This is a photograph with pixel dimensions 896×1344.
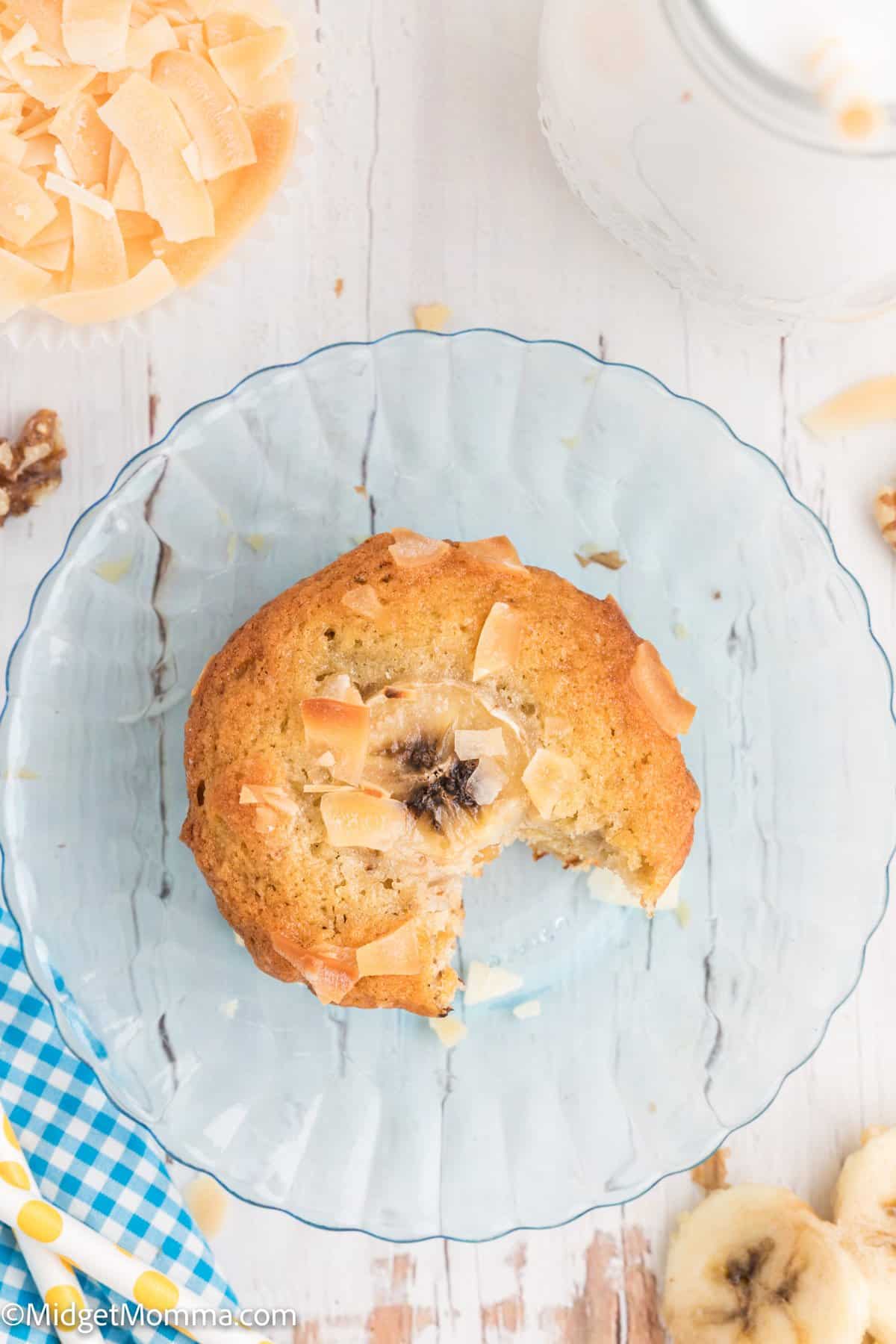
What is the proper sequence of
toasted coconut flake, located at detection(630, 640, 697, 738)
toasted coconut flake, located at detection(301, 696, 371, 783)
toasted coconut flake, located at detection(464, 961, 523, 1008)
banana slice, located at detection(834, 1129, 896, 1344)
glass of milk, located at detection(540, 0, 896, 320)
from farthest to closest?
banana slice, located at detection(834, 1129, 896, 1344) → toasted coconut flake, located at detection(464, 961, 523, 1008) → toasted coconut flake, located at detection(630, 640, 697, 738) → toasted coconut flake, located at detection(301, 696, 371, 783) → glass of milk, located at detection(540, 0, 896, 320)

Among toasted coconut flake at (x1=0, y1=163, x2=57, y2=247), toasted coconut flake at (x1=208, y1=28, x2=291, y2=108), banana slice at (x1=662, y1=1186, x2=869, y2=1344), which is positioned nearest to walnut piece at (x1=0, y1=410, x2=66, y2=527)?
toasted coconut flake at (x1=0, y1=163, x2=57, y2=247)

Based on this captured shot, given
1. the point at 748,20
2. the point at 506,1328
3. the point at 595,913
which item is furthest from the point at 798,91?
the point at 506,1328

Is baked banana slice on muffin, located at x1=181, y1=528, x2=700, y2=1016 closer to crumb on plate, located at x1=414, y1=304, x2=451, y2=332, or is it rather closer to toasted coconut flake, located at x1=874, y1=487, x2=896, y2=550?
crumb on plate, located at x1=414, y1=304, x2=451, y2=332

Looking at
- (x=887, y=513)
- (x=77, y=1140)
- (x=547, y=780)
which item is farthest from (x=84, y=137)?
(x=77, y=1140)

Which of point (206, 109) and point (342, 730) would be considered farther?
point (206, 109)

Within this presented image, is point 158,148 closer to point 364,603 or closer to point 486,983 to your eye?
point 364,603

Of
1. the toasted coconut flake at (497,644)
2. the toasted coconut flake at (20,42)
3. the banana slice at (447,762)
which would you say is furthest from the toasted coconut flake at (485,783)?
the toasted coconut flake at (20,42)

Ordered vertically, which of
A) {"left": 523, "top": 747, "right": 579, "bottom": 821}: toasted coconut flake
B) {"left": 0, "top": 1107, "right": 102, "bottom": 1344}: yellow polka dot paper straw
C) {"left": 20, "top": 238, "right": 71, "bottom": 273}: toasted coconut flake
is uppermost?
{"left": 20, "top": 238, "right": 71, "bottom": 273}: toasted coconut flake
